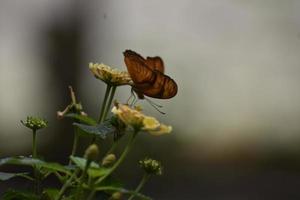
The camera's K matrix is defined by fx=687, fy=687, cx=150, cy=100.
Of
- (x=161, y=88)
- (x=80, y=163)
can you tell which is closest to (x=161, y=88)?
(x=161, y=88)

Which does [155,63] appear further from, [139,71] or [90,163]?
[90,163]

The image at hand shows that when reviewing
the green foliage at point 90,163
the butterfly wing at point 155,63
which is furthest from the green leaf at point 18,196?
the butterfly wing at point 155,63

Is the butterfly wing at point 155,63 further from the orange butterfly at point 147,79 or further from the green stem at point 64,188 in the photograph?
the green stem at point 64,188

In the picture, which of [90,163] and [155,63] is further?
[155,63]

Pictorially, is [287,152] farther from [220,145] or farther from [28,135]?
[28,135]

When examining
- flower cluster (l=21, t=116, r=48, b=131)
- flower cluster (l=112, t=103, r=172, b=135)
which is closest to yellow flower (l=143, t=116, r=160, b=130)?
flower cluster (l=112, t=103, r=172, b=135)

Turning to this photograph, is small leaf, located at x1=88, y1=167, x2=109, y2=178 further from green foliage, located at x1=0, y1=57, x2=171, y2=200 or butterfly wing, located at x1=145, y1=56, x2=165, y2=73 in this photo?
butterfly wing, located at x1=145, y1=56, x2=165, y2=73
